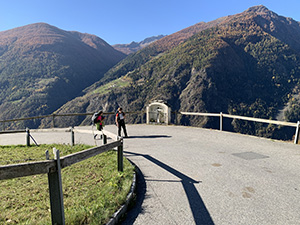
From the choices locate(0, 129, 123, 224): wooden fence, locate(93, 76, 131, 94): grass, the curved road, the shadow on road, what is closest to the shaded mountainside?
locate(93, 76, 131, 94): grass

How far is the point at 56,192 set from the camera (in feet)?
8.56

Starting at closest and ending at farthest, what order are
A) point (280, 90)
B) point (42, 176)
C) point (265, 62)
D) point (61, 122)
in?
1. point (42, 176)
2. point (61, 122)
3. point (280, 90)
4. point (265, 62)

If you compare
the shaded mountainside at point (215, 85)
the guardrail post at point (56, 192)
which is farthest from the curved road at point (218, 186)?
the shaded mountainside at point (215, 85)

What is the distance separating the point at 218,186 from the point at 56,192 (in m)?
3.17

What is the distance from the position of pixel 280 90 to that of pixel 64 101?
190 m

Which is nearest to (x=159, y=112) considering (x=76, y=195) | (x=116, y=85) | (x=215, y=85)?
(x=76, y=195)

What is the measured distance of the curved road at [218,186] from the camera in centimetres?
319

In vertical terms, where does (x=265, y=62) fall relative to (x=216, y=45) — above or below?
below

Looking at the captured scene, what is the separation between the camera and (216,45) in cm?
17400

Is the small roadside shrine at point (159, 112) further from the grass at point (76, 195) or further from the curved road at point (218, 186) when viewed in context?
the grass at point (76, 195)

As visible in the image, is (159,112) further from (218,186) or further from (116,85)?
(116,85)

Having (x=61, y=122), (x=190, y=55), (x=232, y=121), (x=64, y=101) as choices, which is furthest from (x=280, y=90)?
(x=64, y=101)

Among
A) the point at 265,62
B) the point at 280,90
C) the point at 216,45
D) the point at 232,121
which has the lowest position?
the point at 232,121

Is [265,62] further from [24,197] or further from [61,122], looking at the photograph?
[24,197]
